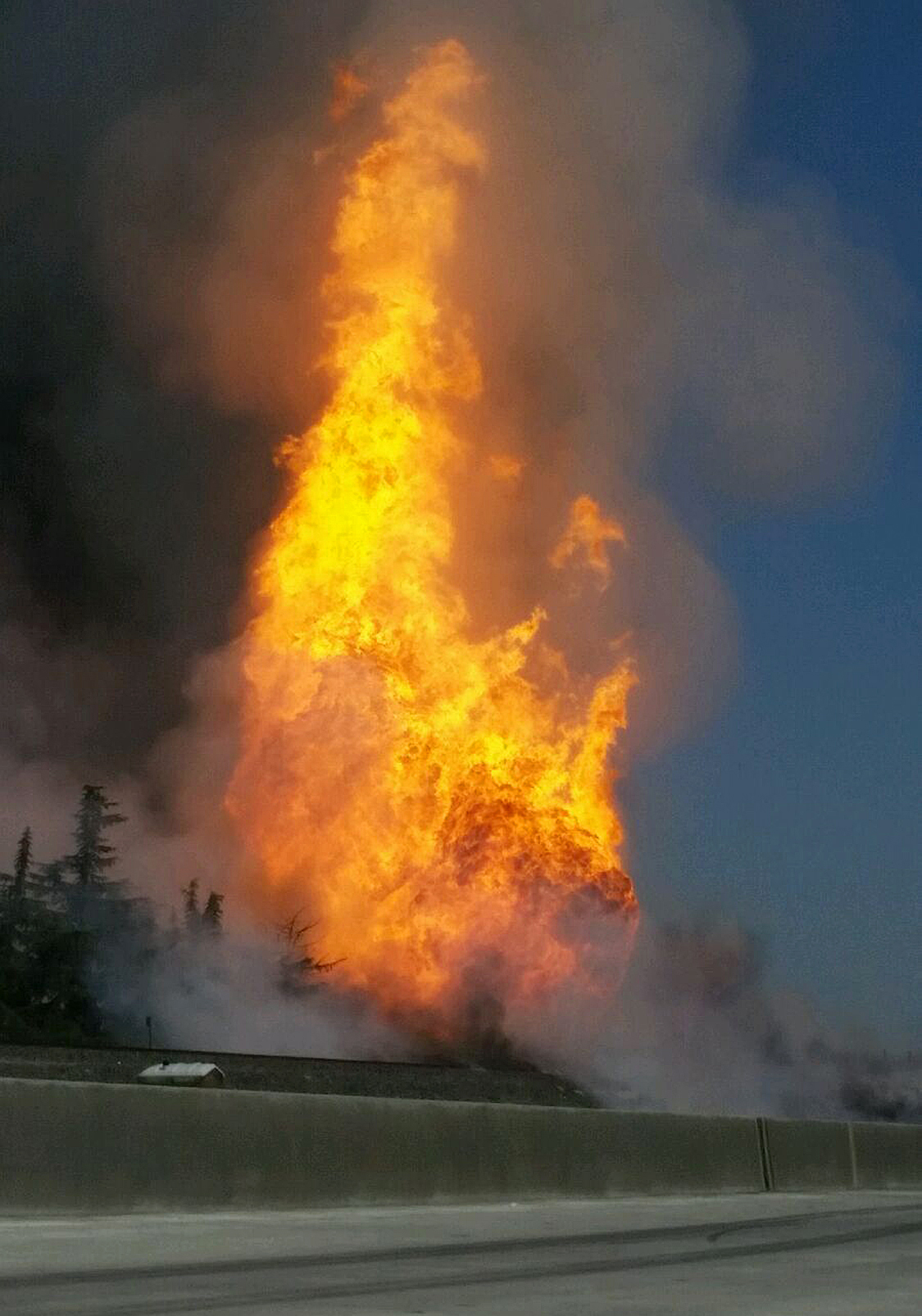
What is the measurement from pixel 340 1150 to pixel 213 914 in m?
46.8

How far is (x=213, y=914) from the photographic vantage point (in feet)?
203

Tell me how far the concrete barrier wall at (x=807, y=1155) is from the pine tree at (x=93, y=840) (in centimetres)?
6323

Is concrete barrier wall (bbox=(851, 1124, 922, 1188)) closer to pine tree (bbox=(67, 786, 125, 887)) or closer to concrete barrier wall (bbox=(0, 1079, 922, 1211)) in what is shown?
concrete barrier wall (bbox=(0, 1079, 922, 1211))

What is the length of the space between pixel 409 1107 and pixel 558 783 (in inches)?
1335

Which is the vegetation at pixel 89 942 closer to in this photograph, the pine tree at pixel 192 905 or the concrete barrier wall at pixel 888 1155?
the pine tree at pixel 192 905

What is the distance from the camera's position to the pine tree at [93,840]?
8431 cm

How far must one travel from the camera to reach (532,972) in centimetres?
5425

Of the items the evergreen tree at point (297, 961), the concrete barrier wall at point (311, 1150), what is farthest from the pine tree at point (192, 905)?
Result: the concrete barrier wall at point (311, 1150)

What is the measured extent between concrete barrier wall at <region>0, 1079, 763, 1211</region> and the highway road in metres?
0.22

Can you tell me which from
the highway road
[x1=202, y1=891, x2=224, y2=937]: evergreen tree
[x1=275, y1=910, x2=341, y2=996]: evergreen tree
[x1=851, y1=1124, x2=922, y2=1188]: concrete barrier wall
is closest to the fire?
[x1=275, y1=910, x2=341, y2=996]: evergreen tree

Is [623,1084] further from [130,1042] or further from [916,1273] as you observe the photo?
[916,1273]

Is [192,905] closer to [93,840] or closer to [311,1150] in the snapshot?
[93,840]

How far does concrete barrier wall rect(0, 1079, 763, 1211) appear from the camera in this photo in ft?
43.8

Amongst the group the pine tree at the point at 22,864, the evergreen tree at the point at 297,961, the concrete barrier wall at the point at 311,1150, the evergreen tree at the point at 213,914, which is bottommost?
the concrete barrier wall at the point at 311,1150
